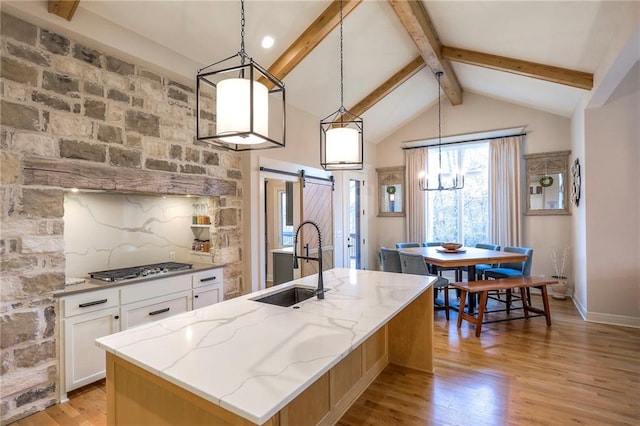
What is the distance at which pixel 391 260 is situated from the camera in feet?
15.1

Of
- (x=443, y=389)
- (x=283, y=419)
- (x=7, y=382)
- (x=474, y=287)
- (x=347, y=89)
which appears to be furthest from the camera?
(x=347, y=89)

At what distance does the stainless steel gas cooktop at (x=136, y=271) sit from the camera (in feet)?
9.64

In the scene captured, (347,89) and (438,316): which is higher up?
(347,89)

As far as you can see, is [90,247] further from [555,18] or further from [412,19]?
[555,18]

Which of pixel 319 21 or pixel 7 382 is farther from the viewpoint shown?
pixel 319 21

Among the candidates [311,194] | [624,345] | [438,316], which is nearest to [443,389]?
[438,316]

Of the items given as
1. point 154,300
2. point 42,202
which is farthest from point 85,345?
point 42,202

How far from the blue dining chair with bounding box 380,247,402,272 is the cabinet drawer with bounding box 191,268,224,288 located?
224cm

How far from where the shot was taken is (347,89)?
498cm

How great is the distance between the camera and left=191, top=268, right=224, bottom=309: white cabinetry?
3.50 meters

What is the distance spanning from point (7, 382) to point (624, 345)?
5432 millimetres

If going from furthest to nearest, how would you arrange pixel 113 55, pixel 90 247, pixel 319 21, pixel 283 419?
pixel 319 21
pixel 90 247
pixel 113 55
pixel 283 419

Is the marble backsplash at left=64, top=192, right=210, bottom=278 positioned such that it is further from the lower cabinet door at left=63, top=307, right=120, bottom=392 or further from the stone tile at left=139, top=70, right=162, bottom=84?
the stone tile at left=139, top=70, right=162, bottom=84

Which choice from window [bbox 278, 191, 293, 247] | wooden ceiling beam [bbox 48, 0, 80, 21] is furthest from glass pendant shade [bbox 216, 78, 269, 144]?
Answer: window [bbox 278, 191, 293, 247]
